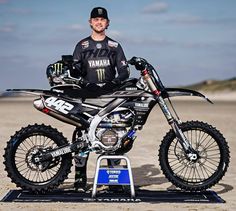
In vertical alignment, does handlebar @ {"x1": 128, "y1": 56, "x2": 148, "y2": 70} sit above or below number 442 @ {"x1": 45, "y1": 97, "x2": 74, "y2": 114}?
above

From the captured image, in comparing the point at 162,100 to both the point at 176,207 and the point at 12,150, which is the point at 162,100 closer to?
the point at 176,207

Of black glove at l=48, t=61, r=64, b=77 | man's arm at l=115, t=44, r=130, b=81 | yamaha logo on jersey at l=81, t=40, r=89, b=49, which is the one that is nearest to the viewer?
black glove at l=48, t=61, r=64, b=77

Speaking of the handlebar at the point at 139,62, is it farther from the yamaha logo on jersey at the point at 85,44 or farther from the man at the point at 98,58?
the yamaha logo on jersey at the point at 85,44

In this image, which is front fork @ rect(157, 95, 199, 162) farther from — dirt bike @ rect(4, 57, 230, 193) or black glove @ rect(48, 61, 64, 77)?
black glove @ rect(48, 61, 64, 77)

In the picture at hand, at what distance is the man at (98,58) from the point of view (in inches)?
349

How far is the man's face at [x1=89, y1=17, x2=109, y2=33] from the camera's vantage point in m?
8.89

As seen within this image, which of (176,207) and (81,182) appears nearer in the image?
(176,207)

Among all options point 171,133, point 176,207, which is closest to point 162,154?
point 171,133

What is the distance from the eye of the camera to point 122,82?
8.68 meters

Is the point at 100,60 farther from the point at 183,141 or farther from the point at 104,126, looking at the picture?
the point at 183,141

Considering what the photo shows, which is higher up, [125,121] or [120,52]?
[120,52]

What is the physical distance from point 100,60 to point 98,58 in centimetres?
4

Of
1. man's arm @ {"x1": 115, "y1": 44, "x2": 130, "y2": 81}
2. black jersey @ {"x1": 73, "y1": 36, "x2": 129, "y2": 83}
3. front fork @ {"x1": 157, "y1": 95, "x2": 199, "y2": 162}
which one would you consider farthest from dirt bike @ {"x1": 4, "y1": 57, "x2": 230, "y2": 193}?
black jersey @ {"x1": 73, "y1": 36, "x2": 129, "y2": 83}

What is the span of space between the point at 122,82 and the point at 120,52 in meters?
0.50
